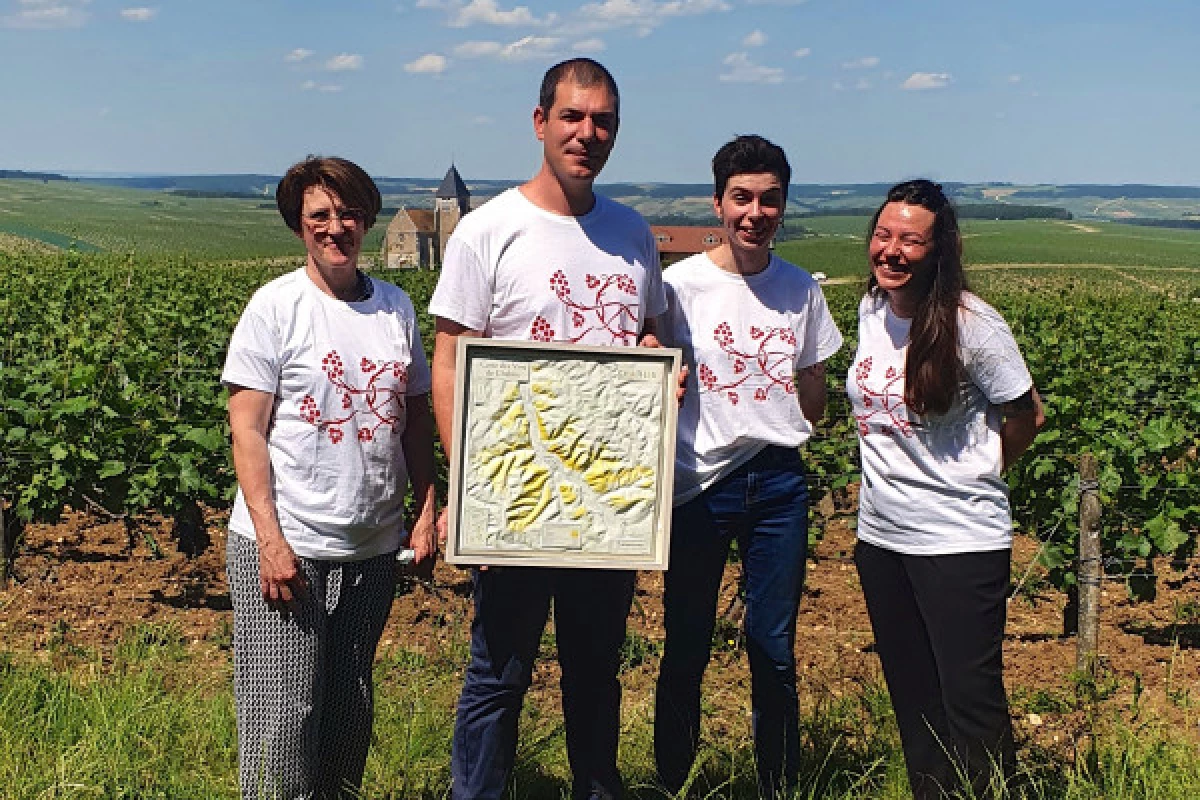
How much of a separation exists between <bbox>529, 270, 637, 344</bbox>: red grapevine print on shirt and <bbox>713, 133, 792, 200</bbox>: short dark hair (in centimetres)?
45

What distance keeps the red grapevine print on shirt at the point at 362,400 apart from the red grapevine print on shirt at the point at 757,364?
2.82 feet

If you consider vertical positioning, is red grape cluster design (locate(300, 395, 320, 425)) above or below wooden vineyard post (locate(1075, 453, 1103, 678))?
above

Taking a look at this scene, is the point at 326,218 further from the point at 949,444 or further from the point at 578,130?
the point at 949,444

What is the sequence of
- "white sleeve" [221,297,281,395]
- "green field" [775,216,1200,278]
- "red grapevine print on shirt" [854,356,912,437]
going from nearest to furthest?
"white sleeve" [221,297,281,395], "red grapevine print on shirt" [854,356,912,437], "green field" [775,216,1200,278]

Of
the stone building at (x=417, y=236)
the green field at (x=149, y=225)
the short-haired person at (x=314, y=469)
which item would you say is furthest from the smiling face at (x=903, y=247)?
the stone building at (x=417, y=236)

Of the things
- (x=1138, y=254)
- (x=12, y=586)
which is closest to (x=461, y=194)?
(x=1138, y=254)

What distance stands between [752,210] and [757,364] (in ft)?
1.38

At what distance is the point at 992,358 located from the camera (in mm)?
2805

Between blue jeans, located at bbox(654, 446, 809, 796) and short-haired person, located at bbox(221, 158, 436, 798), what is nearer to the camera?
short-haired person, located at bbox(221, 158, 436, 798)

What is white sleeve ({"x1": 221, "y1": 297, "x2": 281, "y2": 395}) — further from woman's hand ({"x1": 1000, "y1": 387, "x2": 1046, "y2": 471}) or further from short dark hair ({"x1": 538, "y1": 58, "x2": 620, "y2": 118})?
woman's hand ({"x1": 1000, "y1": 387, "x2": 1046, "y2": 471})

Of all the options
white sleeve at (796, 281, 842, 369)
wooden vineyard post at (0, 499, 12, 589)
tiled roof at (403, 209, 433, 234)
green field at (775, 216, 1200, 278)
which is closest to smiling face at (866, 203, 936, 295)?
white sleeve at (796, 281, 842, 369)

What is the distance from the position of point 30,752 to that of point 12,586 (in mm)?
3339

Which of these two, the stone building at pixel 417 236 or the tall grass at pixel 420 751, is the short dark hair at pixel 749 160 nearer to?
the tall grass at pixel 420 751

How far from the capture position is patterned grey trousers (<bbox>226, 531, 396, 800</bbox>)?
9.29 feet
